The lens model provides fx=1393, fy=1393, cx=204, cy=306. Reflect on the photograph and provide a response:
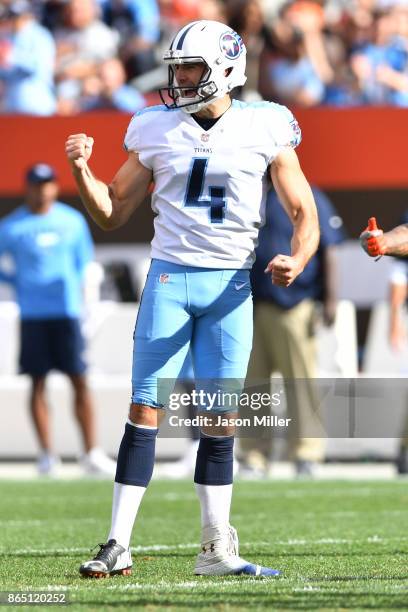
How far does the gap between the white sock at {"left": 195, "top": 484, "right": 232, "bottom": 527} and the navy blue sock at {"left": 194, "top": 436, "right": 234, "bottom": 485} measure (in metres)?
0.02

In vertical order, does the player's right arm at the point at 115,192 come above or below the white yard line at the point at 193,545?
above

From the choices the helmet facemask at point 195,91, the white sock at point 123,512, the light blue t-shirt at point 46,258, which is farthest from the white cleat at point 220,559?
the light blue t-shirt at point 46,258

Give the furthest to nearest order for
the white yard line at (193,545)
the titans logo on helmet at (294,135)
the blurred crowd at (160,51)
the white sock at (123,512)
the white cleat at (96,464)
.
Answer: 1. the blurred crowd at (160,51)
2. the white cleat at (96,464)
3. the white yard line at (193,545)
4. the titans logo on helmet at (294,135)
5. the white sock at (123,512)

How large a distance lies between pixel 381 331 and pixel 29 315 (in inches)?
131

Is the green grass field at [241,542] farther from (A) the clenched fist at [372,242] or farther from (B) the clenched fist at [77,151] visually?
(B) the clenched fist at [77,151]

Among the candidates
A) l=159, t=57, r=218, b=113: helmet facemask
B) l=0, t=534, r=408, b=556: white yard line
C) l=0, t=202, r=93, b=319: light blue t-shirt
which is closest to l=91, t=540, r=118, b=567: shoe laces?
l=0, t=534, r=408, b=556: white yard line

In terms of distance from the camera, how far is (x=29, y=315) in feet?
35.9

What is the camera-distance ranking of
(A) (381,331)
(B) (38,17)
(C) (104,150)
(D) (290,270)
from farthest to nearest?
(B) (38,17) < (C) (104,150) < (A) (381,331) < (D) (290,270)

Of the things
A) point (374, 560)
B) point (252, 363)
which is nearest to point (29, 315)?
point (252, 363)

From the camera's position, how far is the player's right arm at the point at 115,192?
→ 5.16 meters

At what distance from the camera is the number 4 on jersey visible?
5.14 m

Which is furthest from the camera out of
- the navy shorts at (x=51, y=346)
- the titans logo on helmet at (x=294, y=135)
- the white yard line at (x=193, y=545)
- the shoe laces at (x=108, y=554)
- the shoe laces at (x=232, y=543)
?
the navy shorts at (x=51, y=346)

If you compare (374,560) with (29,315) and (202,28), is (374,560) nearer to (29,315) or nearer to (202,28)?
(202,28)

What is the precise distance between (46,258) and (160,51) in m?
4.03
